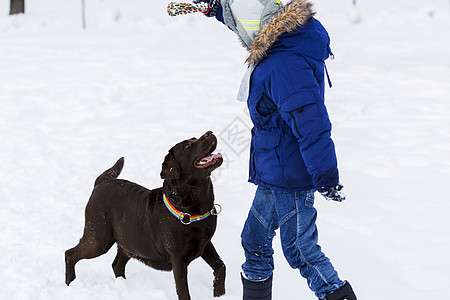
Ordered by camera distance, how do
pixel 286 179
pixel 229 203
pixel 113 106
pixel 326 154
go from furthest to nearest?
pixel 113 106 → pixel 229 203 → pixel 286 179 → pixel 326 154

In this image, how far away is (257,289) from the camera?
10.5 feet

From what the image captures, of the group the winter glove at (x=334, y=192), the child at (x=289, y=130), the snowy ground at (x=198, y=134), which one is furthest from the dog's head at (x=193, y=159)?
the snowy ground at (x=198, y=134)

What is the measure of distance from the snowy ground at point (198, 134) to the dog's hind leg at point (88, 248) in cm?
10

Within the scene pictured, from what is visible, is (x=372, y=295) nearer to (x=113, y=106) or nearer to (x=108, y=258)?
(x=108, y=258)

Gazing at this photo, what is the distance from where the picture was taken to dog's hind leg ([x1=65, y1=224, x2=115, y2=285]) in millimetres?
3801

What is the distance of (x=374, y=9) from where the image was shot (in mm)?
17250

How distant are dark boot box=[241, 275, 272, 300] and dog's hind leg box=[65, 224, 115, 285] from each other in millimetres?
1113

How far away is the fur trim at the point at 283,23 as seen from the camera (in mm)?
2766

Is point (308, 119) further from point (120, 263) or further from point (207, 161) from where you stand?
point (120, 263)

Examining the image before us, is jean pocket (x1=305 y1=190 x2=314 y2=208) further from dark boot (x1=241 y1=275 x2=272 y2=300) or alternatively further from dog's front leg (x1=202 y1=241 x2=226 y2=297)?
dog's front leg (x1=202 y1=241 x2=226 y2=297)

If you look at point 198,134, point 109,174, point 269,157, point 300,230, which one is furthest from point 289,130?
point 198,134

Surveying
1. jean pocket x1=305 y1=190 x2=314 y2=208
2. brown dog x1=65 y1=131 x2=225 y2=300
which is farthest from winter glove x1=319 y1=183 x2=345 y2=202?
brown dog x1=65 y1=131 x2=225 y2=300

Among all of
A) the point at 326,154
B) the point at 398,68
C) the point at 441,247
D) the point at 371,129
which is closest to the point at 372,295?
the point at 441,247

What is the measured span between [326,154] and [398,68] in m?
8.37
